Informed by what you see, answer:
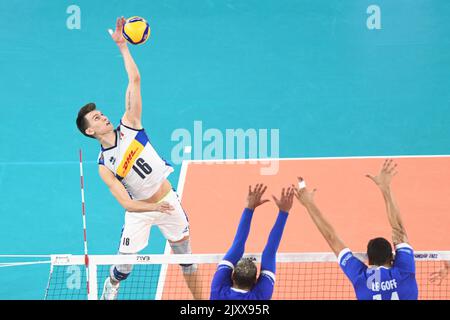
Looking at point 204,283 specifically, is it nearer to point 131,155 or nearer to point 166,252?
point 166,252

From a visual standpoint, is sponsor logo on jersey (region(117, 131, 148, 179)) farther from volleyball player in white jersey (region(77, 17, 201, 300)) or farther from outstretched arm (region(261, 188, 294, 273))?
outstretched arm (region(261, 188, 294, 273))

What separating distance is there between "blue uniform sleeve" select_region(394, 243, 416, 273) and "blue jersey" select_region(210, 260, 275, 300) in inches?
56.1

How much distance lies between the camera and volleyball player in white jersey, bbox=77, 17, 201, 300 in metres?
11.9

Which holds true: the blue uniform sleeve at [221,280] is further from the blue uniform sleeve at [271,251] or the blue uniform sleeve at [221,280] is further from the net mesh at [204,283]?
the net mesh at [204,283]

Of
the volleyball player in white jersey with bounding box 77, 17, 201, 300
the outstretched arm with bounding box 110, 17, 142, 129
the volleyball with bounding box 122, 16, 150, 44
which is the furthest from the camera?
the volleyball with bounding box 122, 16, 150, 44

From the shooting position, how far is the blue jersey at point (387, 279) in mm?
9078

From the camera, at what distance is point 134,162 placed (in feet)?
39.7

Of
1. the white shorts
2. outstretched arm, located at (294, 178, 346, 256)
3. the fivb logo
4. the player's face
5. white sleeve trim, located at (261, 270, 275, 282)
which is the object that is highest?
the fivb logo

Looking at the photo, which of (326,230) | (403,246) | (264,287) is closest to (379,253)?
(403,246)

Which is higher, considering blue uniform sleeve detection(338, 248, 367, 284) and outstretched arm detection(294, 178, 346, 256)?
outstretched arm detection(294, 178, 346, 256)

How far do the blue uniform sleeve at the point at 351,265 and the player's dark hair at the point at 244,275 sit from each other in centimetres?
114

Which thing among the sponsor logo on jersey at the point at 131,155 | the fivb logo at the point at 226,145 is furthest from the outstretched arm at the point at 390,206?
the fivb logo at the point at 226,145

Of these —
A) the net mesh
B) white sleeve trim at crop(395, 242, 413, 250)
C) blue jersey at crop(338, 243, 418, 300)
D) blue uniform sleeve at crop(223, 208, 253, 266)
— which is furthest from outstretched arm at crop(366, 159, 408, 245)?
the net mesh

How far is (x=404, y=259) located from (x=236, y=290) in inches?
76.3
